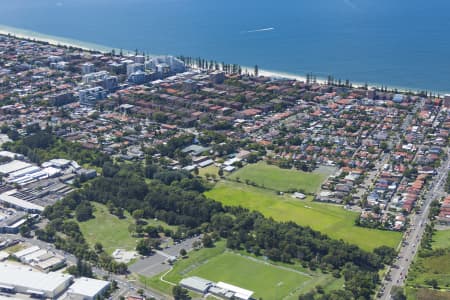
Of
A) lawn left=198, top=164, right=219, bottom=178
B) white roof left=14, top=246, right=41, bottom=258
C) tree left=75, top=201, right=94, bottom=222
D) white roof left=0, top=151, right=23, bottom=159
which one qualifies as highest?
white roof left=0, top=151, right=23, bottom=159

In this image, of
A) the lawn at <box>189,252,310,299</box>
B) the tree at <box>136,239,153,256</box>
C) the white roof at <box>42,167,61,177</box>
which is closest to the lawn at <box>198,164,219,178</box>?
the white roof at <box>42,167,61,177</box>

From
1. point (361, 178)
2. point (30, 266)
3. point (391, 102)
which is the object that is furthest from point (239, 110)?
point (30, 266)

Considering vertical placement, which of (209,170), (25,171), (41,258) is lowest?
(41,258)

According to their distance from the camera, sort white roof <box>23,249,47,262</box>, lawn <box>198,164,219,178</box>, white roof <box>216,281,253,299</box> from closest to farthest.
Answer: white roof <box>216,281,253,299</box> < white roof <box>23,249,47,262</box> < lawn <box>198,164,219,178</box>

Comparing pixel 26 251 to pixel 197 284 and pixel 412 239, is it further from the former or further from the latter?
pixel 412 239

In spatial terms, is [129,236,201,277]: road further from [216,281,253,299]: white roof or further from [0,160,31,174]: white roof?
[0,160,31,174]: white roof

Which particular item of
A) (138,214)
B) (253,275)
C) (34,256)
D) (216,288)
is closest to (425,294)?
(253,275)
